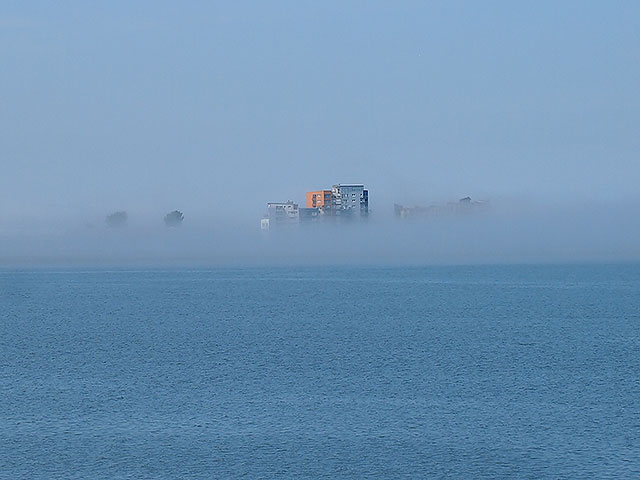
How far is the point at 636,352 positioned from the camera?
5875cm

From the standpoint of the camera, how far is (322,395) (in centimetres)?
4409

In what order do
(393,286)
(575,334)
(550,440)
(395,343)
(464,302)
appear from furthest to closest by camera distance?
(393,286) < (464,302) < (575,334) < (395,343) < (550,440)

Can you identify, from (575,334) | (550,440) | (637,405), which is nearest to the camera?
(550,440)

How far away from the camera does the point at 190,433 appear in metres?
37.0

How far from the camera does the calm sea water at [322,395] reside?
33.1 metres

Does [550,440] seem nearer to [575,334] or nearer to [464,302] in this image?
[575,334]

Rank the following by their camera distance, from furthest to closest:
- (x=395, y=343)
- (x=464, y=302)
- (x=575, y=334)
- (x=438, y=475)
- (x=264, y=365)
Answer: (x=464, y=302), (x=575, y=334), (x=395, y=343), (x=264, y=365), (x=438, y=475)

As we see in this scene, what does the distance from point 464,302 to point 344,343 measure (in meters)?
45.3

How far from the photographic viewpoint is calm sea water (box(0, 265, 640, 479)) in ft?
109

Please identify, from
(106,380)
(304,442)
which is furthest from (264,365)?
(304,442)

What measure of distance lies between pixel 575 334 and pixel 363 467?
4207 cm

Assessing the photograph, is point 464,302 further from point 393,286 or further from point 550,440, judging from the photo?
point 550,440

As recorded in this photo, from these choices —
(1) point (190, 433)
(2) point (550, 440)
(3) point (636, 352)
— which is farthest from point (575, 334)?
(1) point (190, 433)

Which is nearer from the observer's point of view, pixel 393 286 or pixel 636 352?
pixel 636 352
